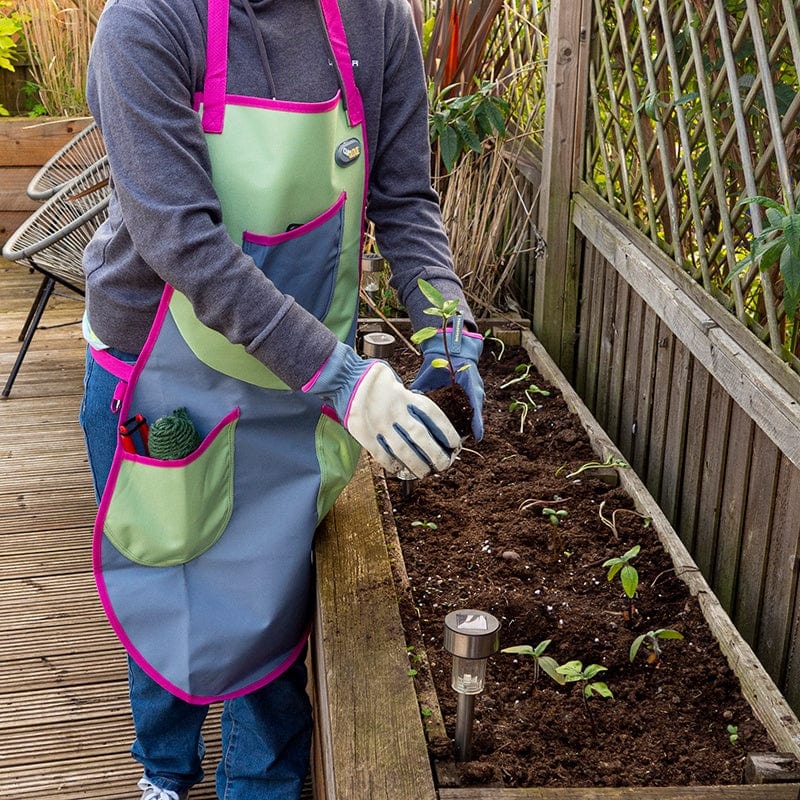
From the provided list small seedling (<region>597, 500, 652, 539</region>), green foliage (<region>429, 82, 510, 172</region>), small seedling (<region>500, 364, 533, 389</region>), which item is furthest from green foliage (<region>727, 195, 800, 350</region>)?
green foliage (<region>429, 82, 510, 172</region>)

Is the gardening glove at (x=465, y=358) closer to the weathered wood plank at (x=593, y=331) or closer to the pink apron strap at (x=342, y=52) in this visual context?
the pink apron strap at (x=342, y=52)

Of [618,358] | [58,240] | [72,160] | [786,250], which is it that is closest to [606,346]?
[618,358]

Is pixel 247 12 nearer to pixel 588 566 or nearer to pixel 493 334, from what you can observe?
pixel 588 566

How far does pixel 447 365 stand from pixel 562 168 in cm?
167

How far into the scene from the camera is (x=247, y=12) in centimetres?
149

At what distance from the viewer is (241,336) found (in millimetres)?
1444

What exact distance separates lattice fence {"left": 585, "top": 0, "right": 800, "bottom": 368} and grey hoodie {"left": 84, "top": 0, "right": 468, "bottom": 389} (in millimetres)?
618

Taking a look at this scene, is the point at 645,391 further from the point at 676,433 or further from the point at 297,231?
the point at 297,231

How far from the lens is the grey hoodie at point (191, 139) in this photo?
138cm

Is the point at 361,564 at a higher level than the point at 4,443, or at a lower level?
higher

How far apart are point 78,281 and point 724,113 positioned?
2.62 m

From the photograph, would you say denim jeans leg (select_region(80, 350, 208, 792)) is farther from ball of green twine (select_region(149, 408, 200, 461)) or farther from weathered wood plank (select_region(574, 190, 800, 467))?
weathered wood plank (select_region(574, 190, 800, 467))

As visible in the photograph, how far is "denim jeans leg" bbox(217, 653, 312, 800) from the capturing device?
187 cm

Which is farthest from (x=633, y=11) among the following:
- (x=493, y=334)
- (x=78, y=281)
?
(x=78, y=281)
